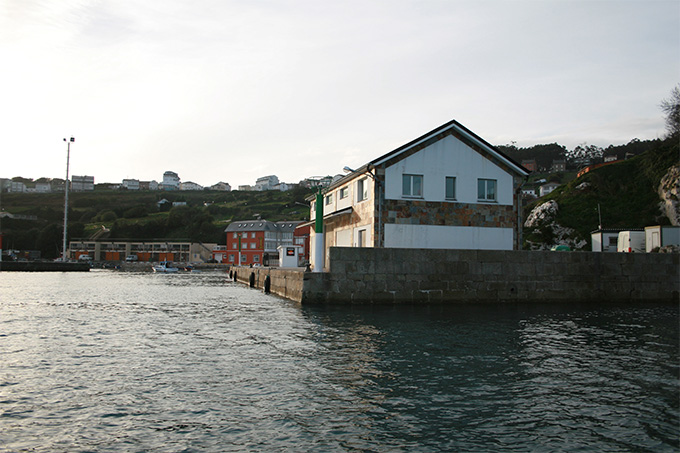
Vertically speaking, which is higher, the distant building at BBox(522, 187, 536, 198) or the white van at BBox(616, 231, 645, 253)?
the distant building at BBox(522, 187, 536, 198)

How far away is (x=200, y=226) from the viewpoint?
488 ft

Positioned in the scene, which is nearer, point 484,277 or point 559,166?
point 484,277

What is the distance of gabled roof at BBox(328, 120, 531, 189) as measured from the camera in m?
31.1

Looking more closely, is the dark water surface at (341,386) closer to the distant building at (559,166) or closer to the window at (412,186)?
the window at (412,186)

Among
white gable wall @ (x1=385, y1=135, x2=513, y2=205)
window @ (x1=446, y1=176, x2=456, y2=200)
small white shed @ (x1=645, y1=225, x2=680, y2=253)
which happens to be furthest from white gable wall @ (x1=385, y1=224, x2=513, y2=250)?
small white shed @ (x1=645, y1=225, x2=680, y2=253)

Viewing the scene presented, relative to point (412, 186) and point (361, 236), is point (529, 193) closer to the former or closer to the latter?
point (412, 186)

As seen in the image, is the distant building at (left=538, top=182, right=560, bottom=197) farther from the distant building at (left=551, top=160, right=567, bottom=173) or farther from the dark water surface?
the dark water surface

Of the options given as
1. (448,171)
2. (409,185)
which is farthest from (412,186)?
(448,171)

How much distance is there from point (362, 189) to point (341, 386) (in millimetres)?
24871

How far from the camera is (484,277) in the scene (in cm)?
2711

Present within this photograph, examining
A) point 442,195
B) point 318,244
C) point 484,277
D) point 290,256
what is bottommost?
point 484,277

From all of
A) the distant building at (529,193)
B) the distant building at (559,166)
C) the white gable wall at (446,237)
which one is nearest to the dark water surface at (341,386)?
the white gable wall at (446,237)

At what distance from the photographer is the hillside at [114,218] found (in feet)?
425

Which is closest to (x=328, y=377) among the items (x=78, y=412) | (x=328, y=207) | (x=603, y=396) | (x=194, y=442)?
(x=194, y=442)
